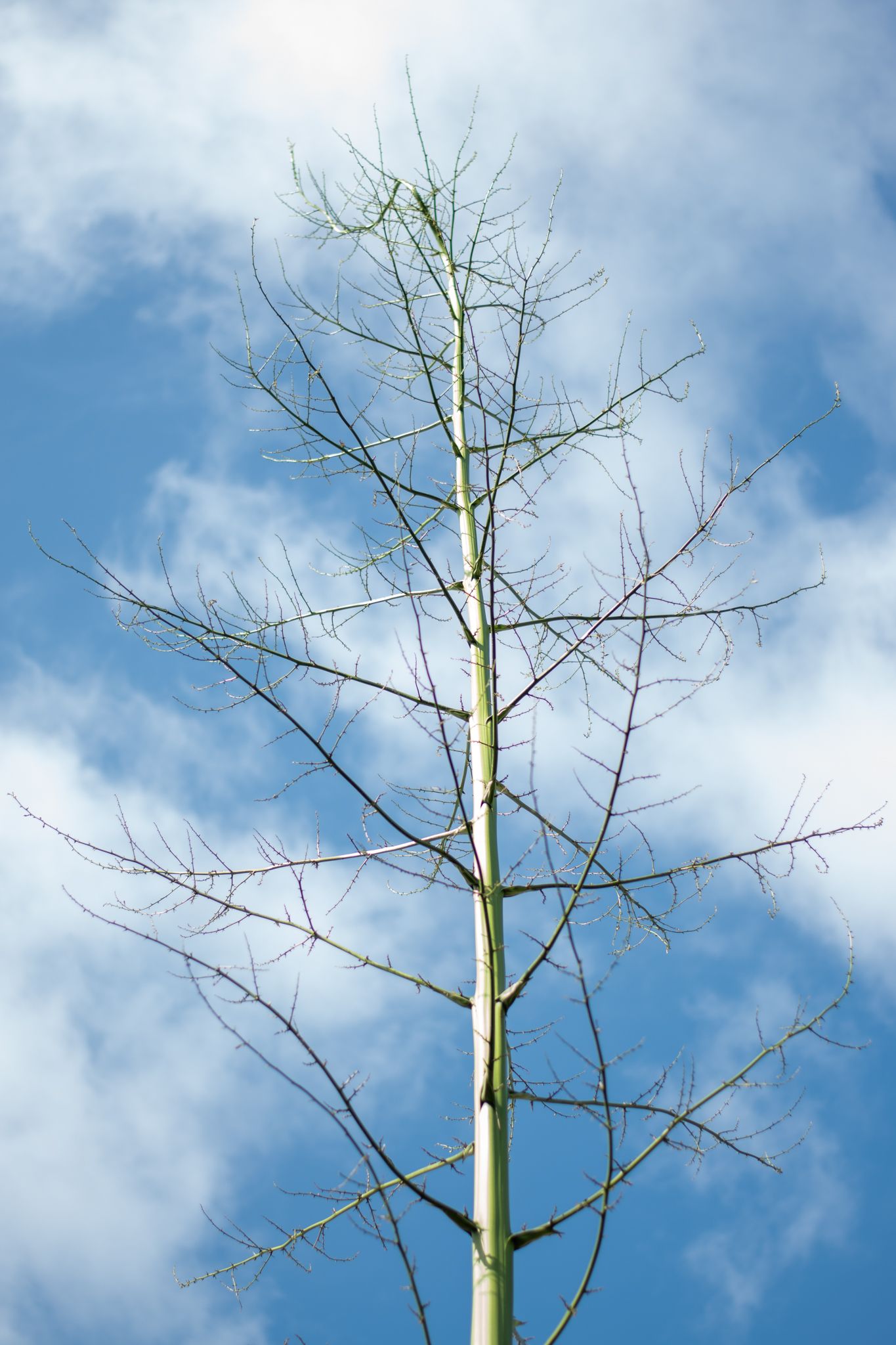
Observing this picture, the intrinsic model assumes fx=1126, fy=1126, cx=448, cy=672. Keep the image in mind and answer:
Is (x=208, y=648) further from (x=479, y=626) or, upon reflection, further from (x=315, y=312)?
(x=315, y=312)

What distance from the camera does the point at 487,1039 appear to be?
402cm

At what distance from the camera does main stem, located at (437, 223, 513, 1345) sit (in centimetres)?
374

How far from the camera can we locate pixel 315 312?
6660 millimetres

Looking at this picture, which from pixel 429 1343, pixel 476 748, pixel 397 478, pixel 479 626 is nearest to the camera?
pixel 429 1343

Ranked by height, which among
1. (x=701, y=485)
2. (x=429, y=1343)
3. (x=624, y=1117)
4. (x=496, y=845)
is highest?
(x=701, y=485)

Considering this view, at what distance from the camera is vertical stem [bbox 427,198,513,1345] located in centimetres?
374

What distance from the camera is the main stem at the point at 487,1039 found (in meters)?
3.74

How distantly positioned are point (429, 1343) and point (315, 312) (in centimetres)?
535

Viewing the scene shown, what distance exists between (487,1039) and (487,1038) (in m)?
0.08

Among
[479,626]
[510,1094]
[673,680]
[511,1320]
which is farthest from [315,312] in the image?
[511,1320]

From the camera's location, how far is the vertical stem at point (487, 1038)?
3.74 meters

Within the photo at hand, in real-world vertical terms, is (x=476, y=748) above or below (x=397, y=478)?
below

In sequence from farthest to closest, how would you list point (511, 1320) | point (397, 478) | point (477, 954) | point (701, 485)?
point (397, 478)
point (701, 485)
point (477, 954)
point (511, 1320)

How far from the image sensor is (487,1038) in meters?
4.10
